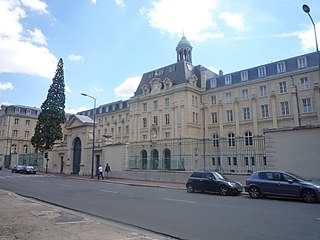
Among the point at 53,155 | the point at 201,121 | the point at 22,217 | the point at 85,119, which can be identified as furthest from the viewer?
the point at 201,121

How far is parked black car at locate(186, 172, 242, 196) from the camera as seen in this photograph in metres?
16.3

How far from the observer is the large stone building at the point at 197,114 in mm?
36375

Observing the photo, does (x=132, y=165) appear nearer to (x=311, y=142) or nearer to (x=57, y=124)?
(x=311, y=142)

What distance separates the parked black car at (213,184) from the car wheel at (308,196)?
159 inches

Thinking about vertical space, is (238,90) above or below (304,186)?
above

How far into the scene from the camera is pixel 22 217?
8.38 metres

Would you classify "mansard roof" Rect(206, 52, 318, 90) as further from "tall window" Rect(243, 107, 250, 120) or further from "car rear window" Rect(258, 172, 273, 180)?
"car rear window" Rect(258, 172, 273, 180)

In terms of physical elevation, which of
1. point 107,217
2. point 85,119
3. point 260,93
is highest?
point 260,93

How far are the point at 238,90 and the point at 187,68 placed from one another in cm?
1204

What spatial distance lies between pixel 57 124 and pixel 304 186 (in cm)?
4389

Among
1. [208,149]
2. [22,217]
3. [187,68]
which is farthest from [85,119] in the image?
[22,217]

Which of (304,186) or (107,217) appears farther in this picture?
(304,186)

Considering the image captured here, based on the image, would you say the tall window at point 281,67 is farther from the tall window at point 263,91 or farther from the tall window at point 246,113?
the tall window at point 246,113

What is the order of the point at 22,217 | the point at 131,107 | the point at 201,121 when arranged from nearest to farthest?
1. the point at 22,217
2. the point at 201,121
3. the point at 131,107
